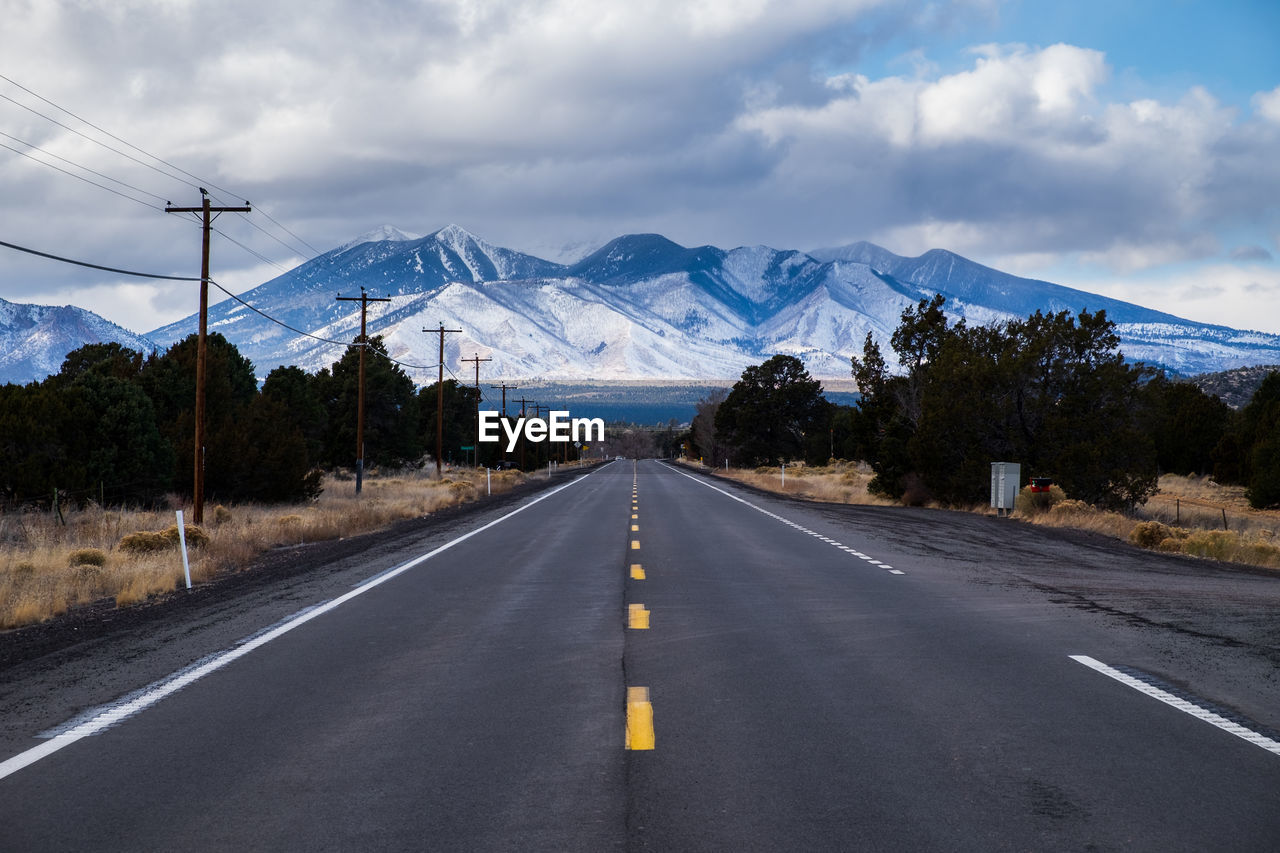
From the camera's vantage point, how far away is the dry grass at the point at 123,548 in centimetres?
1395

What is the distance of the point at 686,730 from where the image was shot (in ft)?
22.3

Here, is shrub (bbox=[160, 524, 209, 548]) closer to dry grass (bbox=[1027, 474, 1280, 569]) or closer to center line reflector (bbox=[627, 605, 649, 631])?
center line reflector (bbox=[627, 605, 649, 631])

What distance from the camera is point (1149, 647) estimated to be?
980 centimetres

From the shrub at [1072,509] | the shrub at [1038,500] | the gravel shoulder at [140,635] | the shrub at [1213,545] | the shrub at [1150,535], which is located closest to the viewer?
the gravel shoulder at [140,635]

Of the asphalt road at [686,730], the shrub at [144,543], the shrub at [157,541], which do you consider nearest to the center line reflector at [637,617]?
the asphalt road at [686,730]

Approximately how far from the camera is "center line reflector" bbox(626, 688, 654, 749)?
6.51 meters

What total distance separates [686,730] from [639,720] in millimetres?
394

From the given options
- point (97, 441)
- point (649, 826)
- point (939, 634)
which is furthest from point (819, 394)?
point (649, 826)

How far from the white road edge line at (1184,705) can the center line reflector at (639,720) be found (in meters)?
3.40

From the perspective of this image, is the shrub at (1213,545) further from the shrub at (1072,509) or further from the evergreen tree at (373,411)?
the evergreen tree at (373,411)

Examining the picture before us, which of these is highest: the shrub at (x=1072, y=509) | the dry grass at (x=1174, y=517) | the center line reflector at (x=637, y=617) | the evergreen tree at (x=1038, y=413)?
the evergreen tree at (x=1038, y=413)

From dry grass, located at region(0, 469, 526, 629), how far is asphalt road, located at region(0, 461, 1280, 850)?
328cm

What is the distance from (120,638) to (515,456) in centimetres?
9917

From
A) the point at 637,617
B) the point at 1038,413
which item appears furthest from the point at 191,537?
the point at 1038,413
